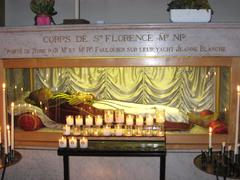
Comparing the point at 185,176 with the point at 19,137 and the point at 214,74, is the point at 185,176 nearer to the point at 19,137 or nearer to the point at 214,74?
the point at 214,74

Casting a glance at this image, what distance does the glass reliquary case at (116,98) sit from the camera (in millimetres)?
3161

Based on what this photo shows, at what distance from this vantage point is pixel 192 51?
3061mm

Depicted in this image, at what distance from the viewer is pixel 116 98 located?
3.35 metres

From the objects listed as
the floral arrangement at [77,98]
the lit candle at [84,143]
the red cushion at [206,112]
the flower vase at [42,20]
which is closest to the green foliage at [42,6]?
the flower vase at [42,20]

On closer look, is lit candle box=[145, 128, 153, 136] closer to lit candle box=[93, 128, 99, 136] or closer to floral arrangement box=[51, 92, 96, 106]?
lit candle box=[93, 128, 99, 136]

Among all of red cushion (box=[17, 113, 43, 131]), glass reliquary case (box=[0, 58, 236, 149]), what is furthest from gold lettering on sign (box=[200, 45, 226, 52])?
red cushion (box=[17, 113, 43, 131])

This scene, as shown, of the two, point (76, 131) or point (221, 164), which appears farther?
point (76, 131)

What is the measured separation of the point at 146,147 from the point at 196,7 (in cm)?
117

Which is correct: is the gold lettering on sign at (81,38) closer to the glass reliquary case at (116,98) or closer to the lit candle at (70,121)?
the glass reliquary case at (116,98)

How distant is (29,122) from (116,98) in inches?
31.6

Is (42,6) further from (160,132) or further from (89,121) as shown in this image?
(160,132)

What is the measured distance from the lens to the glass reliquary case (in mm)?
3161

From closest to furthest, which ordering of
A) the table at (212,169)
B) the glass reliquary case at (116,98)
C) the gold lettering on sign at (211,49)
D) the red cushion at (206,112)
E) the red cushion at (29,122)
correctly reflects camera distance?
the table at (212,169) → the gold lettering on sign at (211,49) → the glass reliquary case at (116,98) → the red cushion at (206,112) → the red cushion at (29,122)

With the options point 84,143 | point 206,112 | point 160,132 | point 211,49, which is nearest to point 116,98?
point 160,132
